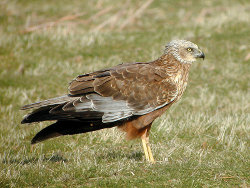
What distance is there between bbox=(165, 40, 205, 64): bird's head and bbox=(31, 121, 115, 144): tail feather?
137 centimetres

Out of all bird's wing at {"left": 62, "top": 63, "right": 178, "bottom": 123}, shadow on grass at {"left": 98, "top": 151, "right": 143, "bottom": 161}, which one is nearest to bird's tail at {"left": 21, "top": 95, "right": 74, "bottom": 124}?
bird's wing at {"left": 62, "top": 63, "right": 178, "bottom": 123}

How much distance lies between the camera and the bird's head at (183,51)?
6.14m

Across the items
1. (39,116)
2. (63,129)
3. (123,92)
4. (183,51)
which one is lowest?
(63,129)

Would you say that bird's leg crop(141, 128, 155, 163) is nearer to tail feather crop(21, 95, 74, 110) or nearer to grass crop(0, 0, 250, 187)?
grass crop(0, 0, 250, 187)

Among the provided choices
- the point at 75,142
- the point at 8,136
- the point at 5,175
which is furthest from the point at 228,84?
the point at 5,175

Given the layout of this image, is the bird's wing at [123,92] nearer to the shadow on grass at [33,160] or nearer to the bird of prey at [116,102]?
the bird of prey at [116,102]

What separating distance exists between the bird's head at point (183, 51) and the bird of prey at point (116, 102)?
0.28 metres

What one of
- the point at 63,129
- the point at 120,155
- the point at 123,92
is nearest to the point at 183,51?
the point at 123,92

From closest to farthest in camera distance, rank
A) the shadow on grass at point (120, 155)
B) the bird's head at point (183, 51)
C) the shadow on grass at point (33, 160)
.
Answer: the shadow on grass at point (33, 160) < the shadow on grass at point (120, 155) < the bird's head at point (183, 51)

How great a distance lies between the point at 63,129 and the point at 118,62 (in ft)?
17.2

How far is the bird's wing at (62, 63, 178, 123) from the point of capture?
557cm

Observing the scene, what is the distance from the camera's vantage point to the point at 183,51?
617cm

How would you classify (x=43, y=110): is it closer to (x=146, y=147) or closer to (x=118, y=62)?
(x=146, y=147)

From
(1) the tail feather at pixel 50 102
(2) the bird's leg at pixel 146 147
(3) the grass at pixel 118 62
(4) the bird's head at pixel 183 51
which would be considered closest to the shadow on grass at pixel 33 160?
(3) the grass at pixel 118 62
